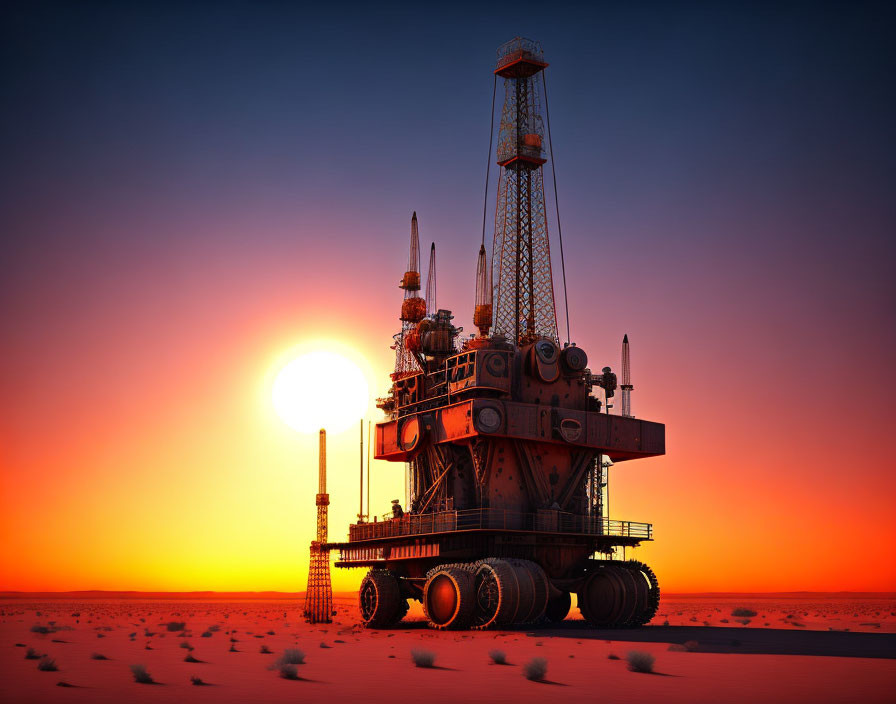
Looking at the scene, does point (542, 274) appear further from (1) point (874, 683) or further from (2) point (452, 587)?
(1) point (874, 683)

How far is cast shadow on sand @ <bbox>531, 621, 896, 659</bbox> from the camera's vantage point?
123 feet

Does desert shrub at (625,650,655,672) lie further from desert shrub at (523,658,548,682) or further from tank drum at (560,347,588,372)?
tank drum at (560,347,588,372)

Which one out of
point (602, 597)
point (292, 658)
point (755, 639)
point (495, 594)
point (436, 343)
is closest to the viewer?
point (292, 658)

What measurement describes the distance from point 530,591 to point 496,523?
19.4 ft

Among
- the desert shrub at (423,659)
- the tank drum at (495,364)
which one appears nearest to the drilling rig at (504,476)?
the tank drum at (495,364)

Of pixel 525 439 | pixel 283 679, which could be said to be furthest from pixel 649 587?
pixel 283 679

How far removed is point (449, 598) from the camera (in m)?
50.4

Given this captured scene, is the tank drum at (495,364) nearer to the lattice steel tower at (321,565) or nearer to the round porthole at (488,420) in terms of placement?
the round porthole at (488,420)

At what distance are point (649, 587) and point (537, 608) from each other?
9280 millimetres

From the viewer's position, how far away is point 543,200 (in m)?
65.8

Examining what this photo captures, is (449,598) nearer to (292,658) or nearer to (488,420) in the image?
(488,420)

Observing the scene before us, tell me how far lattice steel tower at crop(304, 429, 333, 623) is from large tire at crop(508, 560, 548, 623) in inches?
688

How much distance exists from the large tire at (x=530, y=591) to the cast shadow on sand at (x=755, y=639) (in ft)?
3.30

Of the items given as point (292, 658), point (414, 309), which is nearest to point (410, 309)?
point (414, 309)
